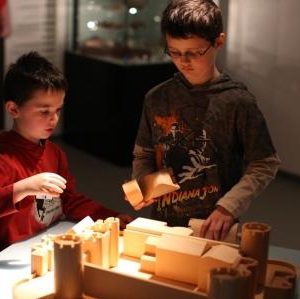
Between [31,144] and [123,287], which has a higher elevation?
[31,144]

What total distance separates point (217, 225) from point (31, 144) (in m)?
0.55

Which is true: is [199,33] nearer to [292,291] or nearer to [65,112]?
[292,291]

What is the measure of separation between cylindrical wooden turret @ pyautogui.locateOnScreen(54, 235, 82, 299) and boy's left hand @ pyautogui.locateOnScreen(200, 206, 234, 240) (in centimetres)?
38

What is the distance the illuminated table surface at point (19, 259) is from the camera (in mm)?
1362

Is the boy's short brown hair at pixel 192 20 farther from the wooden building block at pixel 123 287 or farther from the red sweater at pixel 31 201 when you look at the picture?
the wooden building block at pixel 123 287

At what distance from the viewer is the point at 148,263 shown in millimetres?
1353

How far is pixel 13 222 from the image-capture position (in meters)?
1.67

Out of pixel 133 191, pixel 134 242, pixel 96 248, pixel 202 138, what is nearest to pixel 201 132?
pixel 202 138

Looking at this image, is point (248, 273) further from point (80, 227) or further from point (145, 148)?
point (145, 148)

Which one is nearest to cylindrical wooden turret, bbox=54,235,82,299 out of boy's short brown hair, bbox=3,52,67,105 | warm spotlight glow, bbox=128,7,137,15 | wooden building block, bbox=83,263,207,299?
wooden building block, bbox=83,263,207,299

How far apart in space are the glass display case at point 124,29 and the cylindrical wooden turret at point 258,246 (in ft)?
10.7

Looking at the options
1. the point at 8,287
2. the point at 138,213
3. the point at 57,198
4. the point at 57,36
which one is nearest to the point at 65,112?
the point at 57,36

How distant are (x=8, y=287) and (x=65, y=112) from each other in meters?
3.92

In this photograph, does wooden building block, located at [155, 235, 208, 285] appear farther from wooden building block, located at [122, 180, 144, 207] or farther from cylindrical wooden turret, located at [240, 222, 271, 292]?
wooden building block, located at [122, 180, 144, 207]
